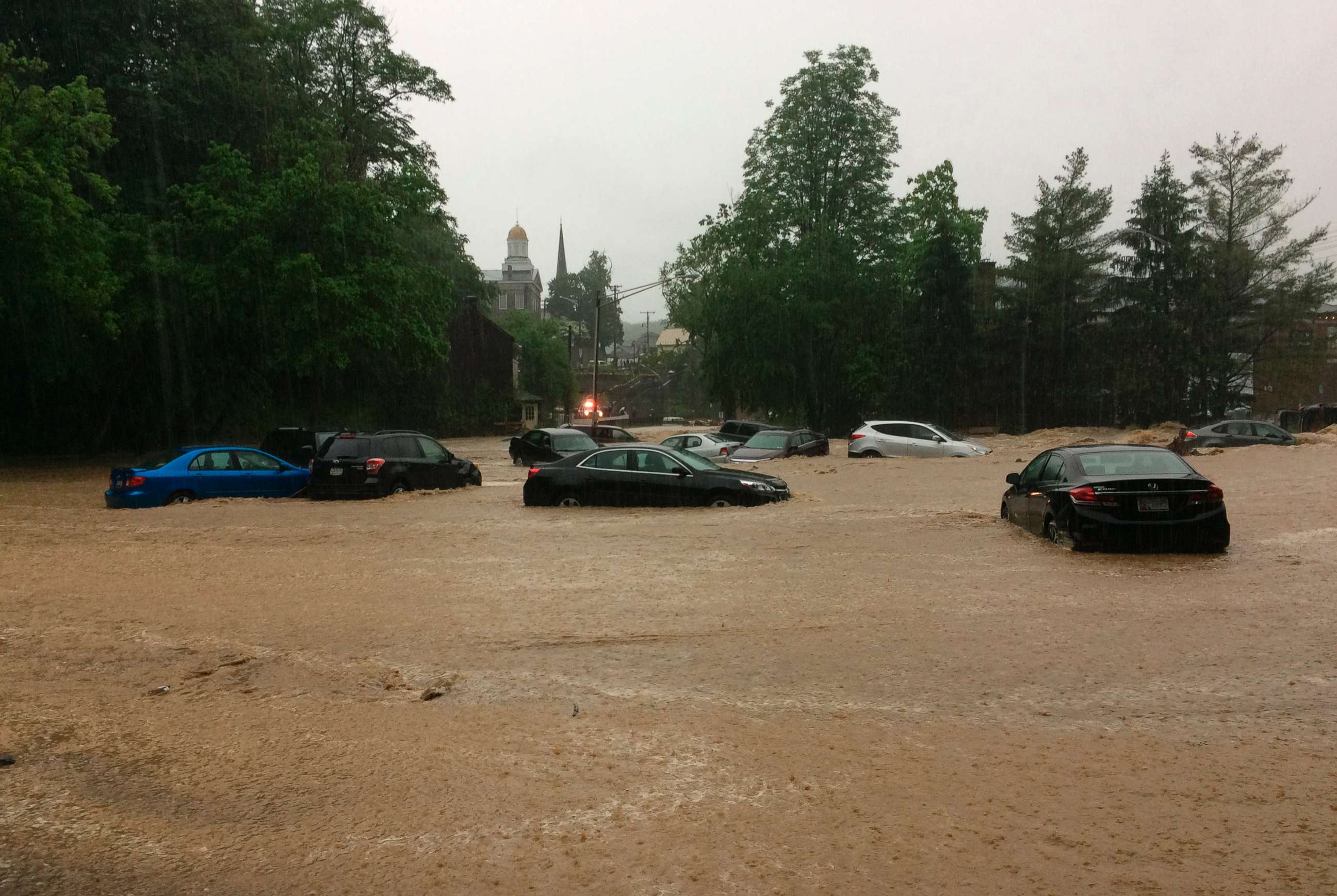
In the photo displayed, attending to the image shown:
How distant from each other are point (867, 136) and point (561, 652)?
49203mm

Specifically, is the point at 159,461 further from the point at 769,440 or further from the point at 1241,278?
the point at 1241,278

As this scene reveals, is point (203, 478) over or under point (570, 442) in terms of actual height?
under

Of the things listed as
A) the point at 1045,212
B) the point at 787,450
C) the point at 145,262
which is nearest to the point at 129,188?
the point at 145,262

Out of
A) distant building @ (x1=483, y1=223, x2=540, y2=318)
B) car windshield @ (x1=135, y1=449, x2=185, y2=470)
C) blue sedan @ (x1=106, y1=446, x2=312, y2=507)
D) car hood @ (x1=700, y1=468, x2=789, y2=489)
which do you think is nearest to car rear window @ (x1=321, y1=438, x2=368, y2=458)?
blue sedan @ (x1=106, y1=446, x2=312, y2=507)

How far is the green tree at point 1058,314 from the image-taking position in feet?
166

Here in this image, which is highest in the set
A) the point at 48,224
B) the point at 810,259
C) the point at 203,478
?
the point at 810,259

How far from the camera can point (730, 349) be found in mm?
51969

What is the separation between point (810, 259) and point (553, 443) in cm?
2492

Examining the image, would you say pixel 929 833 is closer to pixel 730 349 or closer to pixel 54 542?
pixel 54 542

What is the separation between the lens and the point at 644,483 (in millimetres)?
18641

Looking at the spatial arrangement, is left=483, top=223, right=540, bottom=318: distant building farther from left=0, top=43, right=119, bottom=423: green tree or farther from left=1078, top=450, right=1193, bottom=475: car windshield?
left=1078, top=450, right=1193, bottom=475: car windshield

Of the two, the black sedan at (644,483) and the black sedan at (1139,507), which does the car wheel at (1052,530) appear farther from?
the black sedan at (644,483)

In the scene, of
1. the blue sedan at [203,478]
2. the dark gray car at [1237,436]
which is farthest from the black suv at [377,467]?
the dark gray car at [1237,436]

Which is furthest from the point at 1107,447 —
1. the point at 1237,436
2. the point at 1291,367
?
the point at 1291,367
